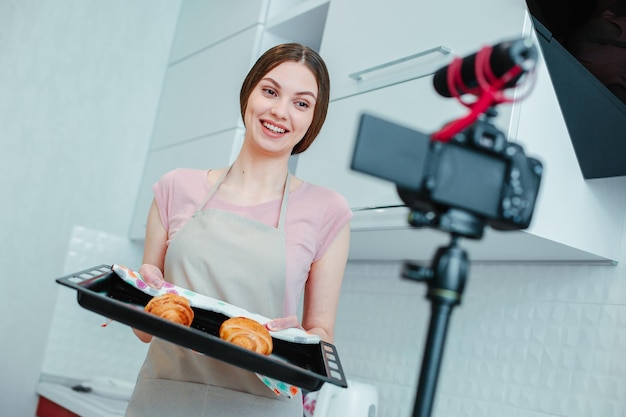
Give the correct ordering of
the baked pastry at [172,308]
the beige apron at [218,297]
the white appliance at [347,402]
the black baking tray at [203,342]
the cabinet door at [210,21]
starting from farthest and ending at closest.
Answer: the cabinet door at [210,21]
the white appliance at [347,402]
the beige apron at [218,297]
the baked pastry at [172,308]
the black baking tray at [203,342]

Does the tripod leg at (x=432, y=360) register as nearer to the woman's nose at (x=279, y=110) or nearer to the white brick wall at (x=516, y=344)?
the woman's nose at (x=279, y=110)

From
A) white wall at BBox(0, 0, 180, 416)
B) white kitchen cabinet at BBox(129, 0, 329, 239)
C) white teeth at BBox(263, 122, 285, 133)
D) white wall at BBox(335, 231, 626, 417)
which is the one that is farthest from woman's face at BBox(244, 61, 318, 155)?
white wall at BBox(0, 0, 180, 416)

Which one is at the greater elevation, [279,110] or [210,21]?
[210,21]

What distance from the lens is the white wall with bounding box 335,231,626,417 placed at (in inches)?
59.2

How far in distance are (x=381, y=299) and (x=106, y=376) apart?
46.4 inches

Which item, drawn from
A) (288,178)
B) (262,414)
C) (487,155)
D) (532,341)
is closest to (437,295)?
(487,155)

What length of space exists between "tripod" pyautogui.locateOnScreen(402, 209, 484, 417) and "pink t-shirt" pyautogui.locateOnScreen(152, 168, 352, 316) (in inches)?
27.7

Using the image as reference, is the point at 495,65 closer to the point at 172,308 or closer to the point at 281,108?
the point at 172,308

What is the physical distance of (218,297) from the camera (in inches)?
48.4

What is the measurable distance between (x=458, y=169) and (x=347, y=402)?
1.29 metres

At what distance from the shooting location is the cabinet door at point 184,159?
7.54 ft

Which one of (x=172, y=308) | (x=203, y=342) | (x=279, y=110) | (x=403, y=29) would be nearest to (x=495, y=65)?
(x=203, y=342)

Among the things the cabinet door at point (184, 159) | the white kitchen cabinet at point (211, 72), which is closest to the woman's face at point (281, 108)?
the white kitchen cabinet at point (211, 72)

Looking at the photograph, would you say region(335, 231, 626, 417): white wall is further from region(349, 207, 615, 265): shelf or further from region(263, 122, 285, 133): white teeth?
region(263, 122, 285, 133): white teeth
